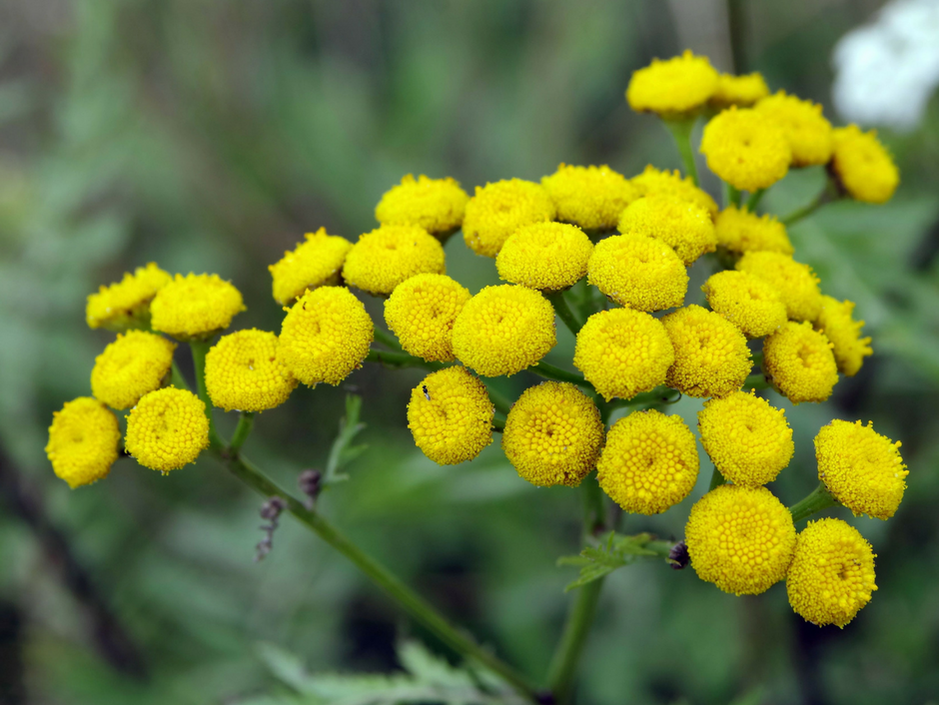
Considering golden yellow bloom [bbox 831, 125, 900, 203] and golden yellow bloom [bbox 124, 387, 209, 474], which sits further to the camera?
golden yellow bloom [bbox 831, 125, 900, 203]

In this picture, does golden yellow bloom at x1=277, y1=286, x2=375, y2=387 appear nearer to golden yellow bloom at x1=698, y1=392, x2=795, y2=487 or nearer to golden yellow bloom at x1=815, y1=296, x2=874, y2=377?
golden yellow bloom at x1=698, y1=392, x2=795, y2=487

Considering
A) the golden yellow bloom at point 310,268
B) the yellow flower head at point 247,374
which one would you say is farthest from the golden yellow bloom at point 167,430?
the golden yellow bloom at point 310,268

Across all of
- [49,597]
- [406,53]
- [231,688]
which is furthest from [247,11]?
[231,688]

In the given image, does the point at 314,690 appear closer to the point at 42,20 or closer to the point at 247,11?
the point at 247,11

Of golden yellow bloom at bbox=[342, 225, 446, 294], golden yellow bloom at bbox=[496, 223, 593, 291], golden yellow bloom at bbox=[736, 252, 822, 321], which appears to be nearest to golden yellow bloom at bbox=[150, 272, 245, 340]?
golden yellow bloom at bbox=[342, 225, 446, 294]

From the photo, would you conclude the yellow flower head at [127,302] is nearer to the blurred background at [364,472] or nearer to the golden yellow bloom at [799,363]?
the blurred background at [364,472]

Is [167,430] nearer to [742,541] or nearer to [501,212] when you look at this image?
[501,212]
